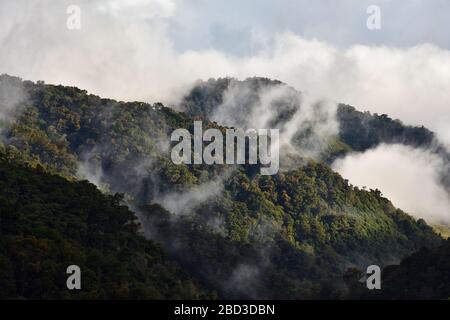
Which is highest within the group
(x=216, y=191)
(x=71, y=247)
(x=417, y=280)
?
(x=216, y=191)

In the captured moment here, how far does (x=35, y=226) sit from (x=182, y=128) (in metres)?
102

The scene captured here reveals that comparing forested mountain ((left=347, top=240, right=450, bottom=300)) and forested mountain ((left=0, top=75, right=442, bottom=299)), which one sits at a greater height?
forested mountain ((left=0, top=75, right=442, bottom=299))

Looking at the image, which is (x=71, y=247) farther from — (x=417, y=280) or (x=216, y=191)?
(x=216, y=191)

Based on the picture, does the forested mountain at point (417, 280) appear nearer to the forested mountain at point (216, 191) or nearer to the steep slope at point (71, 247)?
the steep slope at point (71, 247)

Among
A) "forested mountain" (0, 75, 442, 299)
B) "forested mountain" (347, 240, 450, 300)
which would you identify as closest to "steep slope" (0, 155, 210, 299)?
"forested mountain" (347, 240, 450, 300)

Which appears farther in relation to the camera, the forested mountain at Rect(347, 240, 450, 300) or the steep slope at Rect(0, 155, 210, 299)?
the forested mountain at Rect(347, 240, 450, 300)

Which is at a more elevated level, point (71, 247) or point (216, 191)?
point (216, 191)

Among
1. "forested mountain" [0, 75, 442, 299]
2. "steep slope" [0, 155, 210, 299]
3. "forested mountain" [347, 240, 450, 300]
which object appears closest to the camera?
"steep slope" [0, 155, 210, 299]

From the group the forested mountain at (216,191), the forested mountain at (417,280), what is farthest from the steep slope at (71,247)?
the forested mountain at (216,191)

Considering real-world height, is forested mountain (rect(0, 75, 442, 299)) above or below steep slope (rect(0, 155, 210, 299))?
above

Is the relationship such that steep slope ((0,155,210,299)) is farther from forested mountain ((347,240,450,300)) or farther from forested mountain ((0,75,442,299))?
forested mountain ((0,75,442,299))

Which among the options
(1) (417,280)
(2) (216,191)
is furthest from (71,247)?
(2) (216,191)

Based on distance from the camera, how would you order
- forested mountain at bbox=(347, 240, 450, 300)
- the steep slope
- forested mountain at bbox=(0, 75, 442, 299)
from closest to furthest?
the steep slope
forested mountain at bbox=(347, 240, 450, 300)
forested mountain at bbox=(0, 75, 442, 299)

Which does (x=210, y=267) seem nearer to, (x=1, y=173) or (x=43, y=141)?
(x=1, y=173)
